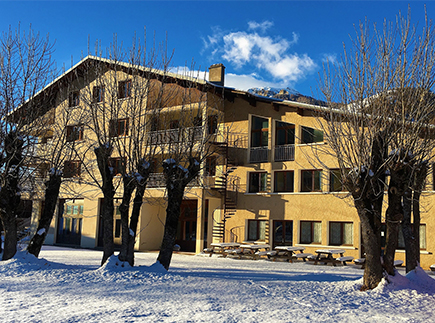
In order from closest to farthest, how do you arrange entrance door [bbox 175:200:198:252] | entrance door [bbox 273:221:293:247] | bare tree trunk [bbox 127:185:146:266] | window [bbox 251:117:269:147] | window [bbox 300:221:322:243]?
1. bare tree trunk [bbox 127:185:146:266]
2. window [bbox 300:221:322:243]
3. entrance door [bbox 273:221:293:247]
4. window [bbox 251:117:269:147]
5. entrance door [bbox 175:200:198:252]

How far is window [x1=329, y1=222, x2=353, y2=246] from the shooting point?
20906 millimetres

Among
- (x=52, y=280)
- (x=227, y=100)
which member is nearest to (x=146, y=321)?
(x=52, y=280)

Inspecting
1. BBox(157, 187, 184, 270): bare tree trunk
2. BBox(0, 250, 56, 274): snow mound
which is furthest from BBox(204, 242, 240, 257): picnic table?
BBox(0, 250, 56, 274): snow mound

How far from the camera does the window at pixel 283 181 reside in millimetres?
23094

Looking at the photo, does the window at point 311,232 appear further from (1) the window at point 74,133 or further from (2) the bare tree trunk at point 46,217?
(2) the bare tree trunk at point 46,217

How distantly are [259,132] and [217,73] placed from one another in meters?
4.78

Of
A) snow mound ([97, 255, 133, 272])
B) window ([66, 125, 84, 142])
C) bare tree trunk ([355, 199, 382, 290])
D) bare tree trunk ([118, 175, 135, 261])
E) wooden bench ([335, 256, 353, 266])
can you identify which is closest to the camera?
bare tree trunk ([355, 199, 382, 290])

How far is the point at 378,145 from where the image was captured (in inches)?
392

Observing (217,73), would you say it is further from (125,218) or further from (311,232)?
(125,218)

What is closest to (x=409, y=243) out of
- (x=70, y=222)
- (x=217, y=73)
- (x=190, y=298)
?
(x=190, y=298)

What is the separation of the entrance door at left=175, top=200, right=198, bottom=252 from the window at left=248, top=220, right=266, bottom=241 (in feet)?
12.0

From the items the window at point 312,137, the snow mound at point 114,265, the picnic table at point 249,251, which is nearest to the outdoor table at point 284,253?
the picnic table at point 249,251

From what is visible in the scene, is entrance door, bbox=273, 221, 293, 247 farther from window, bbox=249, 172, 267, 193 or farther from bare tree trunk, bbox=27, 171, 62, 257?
bare tree trunk, bbox=27, 171, 62, 257

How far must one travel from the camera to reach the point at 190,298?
29.0 ft
